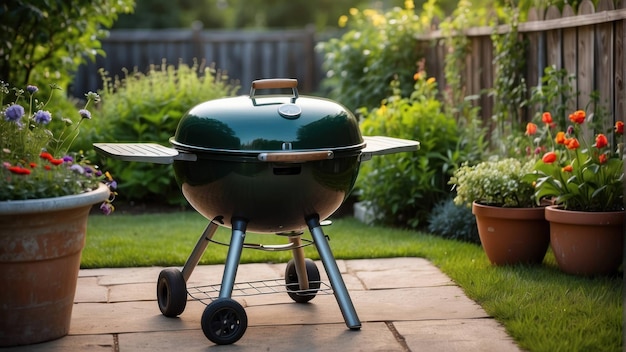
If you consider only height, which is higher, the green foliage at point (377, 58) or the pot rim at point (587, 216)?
the green foliage at point (377, 58)

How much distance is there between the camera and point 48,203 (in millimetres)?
3412

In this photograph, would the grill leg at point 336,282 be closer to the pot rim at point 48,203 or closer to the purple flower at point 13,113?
the pot rim at point 48,203

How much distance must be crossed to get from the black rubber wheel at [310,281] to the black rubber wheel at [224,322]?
0.54 meters

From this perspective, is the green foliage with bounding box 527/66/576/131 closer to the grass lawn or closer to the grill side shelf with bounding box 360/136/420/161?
the grass lawn

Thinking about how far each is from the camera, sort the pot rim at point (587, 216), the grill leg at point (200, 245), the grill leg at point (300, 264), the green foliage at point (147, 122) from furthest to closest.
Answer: the green foliage at point (147, 122)
the pot rim at point (587, 216)
the grill leg at point (300, 264)
the grill leg at point (200, 245)

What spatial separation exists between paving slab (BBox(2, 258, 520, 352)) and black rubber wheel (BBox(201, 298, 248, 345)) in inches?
1.7

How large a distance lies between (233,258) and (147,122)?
14.7ft

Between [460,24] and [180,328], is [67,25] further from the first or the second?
[180,328]

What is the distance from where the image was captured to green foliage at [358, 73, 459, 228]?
6.55m

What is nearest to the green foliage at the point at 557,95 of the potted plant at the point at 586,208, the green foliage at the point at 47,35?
the potted plant at the point at 586,208

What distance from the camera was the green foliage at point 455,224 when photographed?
5.87m

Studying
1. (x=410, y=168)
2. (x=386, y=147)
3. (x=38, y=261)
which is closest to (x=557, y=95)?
(x=410, y=168)

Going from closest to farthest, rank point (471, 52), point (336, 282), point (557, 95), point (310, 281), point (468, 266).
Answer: point (336, 282), point (310, 281), point (468, 266), point (557, 95), point (471, 52)

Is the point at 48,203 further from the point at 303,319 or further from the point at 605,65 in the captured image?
the point at 605,65
